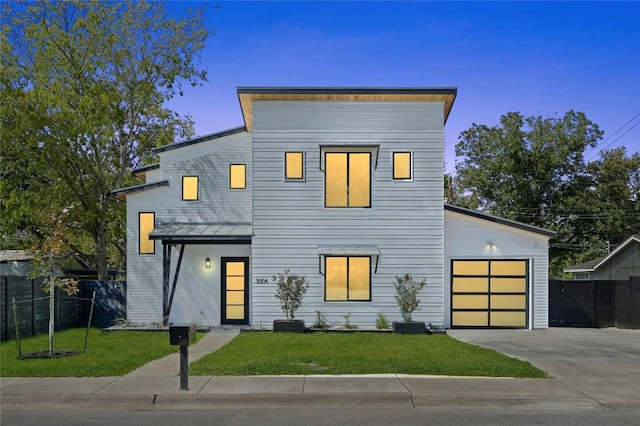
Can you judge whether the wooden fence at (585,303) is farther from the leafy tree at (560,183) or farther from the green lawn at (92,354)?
the leafy tree at (560,183)

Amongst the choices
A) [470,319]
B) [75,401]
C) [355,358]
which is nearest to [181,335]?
[75,401]

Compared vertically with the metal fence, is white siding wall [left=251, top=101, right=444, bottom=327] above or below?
above

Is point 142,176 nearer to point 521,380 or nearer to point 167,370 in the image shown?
point 167,370

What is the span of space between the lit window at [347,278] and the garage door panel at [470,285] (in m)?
3.15

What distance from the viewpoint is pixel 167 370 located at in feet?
35.0

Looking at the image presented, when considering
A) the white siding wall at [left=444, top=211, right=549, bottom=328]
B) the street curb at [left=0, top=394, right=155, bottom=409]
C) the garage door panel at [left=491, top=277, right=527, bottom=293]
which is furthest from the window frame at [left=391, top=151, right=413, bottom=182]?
the street curb at [left=0, top=394, right=155, bottom=409]

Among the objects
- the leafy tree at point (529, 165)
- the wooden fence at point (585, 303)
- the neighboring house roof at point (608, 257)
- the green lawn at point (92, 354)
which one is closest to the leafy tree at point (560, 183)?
the leafy tree at point (529, 165)

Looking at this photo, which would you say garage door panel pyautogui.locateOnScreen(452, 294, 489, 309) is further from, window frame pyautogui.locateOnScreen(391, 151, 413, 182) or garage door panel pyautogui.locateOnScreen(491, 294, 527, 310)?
window frame pyautogui.locateOnScreen(391, 151, 413, 182)

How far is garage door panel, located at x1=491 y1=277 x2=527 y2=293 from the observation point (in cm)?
1894

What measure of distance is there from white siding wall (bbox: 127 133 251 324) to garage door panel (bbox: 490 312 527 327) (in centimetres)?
827

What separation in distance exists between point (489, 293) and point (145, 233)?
11299 millimetres

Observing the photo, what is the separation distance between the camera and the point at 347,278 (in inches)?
701

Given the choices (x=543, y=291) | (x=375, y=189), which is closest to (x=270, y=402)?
(x=375, y=189)

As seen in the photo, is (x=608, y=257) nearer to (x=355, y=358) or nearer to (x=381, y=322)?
(x=381, y=322)
